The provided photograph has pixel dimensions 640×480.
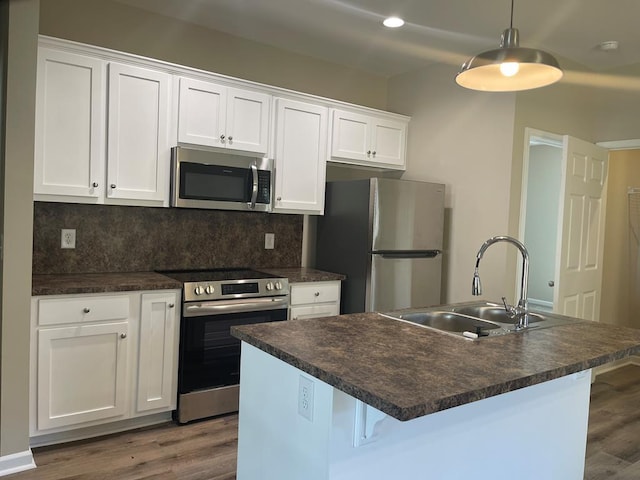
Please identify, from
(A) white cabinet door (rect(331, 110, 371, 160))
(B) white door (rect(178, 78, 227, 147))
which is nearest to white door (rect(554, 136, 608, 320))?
(A) white cabinet door (rect(331, 110, 371, 160))

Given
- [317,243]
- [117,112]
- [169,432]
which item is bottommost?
[169,432]

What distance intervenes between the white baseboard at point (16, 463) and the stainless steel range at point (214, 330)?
79cm

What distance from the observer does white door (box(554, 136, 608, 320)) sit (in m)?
3.70

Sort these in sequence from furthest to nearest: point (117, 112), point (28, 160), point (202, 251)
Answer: point (202, 251) < point (117, 112) < point (28, 160)

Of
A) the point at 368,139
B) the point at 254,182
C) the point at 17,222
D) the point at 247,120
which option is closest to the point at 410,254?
the point at 368,139

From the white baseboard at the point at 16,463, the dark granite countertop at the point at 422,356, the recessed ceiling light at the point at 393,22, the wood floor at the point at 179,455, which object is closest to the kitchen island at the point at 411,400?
the dark granite countertop at the point at 422,356

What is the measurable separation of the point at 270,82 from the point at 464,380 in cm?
308

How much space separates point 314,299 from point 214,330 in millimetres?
797

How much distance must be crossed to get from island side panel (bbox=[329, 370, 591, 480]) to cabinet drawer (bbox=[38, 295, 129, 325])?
1755mm

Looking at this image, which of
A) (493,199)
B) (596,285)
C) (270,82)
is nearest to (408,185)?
(493,199)

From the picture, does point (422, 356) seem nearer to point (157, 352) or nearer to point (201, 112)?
point (157, 352)

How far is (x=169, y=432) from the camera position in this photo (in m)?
2.88

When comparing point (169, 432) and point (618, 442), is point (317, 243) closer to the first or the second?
point (169, 432)

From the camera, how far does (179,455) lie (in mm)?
2621
